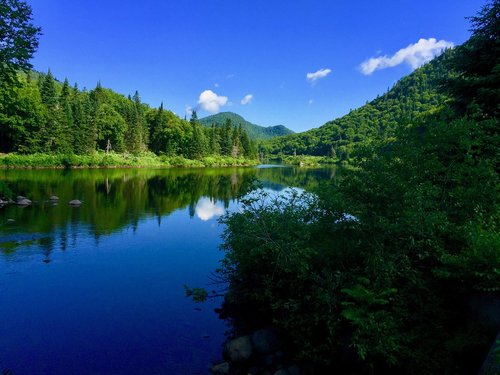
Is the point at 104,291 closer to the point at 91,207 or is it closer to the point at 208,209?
the point at 91,207

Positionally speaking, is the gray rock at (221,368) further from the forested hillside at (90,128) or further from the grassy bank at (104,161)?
the grassy bank at (104,161)

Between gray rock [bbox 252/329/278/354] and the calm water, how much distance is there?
1.44 meters

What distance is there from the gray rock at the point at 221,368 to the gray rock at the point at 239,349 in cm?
36

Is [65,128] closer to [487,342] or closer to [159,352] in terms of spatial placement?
[159,352]

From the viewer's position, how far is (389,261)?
9.13 metres

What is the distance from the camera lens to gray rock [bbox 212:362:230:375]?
995 centimetres

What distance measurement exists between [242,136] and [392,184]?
13658cm

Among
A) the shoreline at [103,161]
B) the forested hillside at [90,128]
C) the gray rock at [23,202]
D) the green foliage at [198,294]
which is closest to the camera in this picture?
the green foliage at [198,294]

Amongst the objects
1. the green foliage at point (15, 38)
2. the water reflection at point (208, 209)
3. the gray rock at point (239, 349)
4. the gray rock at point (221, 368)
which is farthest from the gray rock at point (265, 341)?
the water reflection at point (208, 209)

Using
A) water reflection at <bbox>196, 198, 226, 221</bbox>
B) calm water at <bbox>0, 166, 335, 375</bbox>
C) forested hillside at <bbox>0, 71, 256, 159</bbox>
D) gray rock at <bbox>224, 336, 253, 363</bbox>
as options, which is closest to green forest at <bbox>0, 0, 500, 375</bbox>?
gray rock at <bbox>224, 336, 253, 363</bbox>

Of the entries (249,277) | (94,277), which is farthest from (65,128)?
Answer: (249,277)

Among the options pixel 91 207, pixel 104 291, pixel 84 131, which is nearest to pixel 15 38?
pixel 104 291

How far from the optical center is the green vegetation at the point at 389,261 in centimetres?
784

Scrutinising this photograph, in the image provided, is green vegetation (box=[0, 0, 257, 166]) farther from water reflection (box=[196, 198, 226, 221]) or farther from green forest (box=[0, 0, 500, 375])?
green forest (box=[0, 0, 500, 375])
